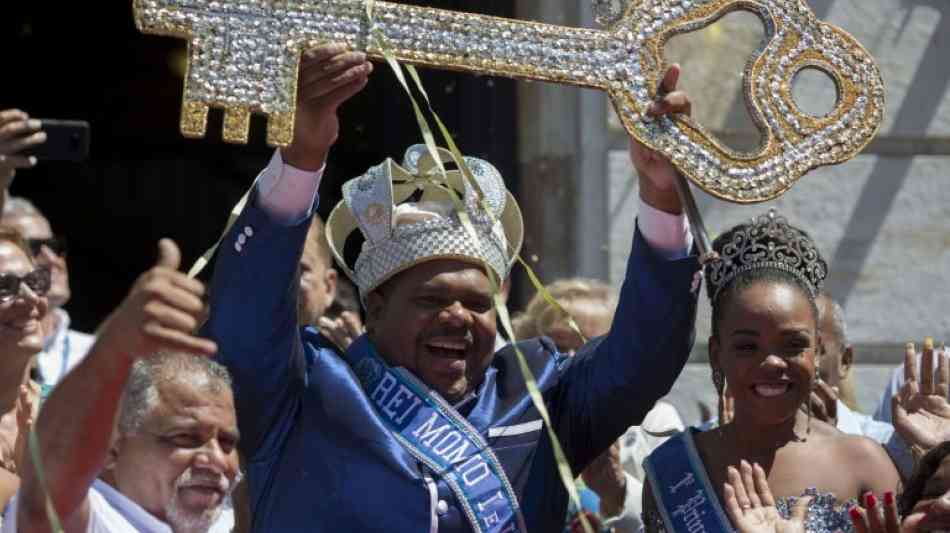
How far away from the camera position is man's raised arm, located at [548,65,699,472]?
3818mm

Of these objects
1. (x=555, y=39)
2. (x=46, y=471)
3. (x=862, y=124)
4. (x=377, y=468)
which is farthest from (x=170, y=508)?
(x=862, y=124)

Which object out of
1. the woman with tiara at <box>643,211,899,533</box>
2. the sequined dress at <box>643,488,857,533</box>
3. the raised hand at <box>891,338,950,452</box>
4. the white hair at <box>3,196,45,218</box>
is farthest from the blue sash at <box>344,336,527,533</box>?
the white hair at <box>3,196,45,218</box>

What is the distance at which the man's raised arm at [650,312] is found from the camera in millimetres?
3818

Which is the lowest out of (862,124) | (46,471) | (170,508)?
(170,508)

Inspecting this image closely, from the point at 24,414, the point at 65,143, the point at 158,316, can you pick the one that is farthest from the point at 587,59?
the point at 65,143

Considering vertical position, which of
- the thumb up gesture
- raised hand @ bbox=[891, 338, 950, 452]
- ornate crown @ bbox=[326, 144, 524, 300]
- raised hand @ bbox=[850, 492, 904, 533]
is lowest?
raised hand @ bbox=[891, 338, 950, 452]

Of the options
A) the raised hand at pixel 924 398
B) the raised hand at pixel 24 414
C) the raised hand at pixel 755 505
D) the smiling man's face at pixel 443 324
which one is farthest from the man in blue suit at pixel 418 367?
the raised hand at pixel 924 398

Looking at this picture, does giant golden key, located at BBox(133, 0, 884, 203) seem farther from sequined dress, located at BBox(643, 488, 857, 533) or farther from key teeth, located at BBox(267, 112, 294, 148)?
sequined dress, located at BBox(643, 488, 857, 533)

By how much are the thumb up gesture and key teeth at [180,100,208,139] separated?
759 millimetres

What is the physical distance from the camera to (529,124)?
6414mm

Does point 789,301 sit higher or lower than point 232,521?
higher

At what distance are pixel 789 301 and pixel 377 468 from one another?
86cm

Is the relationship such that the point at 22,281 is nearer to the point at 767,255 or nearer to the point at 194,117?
the point at 194,117

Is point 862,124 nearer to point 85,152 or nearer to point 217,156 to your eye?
point 85,152
